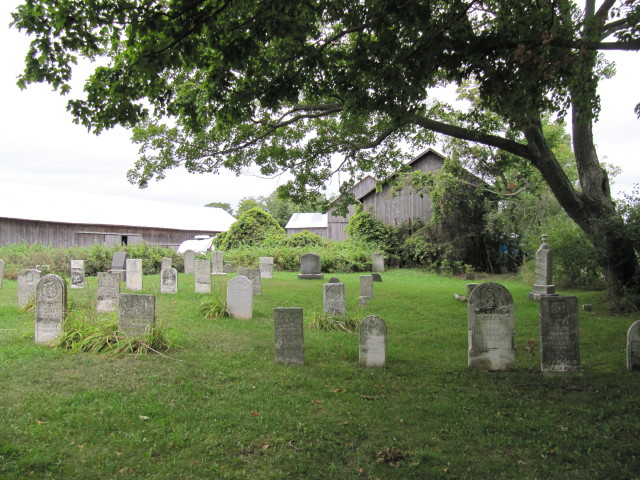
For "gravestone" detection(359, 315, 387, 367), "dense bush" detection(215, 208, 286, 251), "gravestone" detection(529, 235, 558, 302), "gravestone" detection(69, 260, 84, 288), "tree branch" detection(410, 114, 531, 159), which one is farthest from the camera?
"dense bush" detection(215, 208, 286, 251)

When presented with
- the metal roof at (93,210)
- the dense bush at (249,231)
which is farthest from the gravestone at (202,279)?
the metal roof at (93,210)

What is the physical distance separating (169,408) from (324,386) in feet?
6.67

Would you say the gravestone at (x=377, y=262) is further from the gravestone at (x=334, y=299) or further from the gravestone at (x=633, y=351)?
the gravestone at (x=633, y=351)

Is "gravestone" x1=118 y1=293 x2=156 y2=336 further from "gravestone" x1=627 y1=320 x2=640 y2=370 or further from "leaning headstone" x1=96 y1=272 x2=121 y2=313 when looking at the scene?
"gravestone" x1=627 y1=320 x2=640 y2=370

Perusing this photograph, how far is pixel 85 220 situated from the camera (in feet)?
101

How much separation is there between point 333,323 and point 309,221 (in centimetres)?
3706

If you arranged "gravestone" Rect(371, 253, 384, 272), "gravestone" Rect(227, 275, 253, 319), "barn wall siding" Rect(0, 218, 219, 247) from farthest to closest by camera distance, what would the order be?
"barn wall siding" Rect(0, 218, 219, 247)
"gravestone" Rect(371, 253, 384, 272)
"gravestone" Rect(227, 275, 253, 319)

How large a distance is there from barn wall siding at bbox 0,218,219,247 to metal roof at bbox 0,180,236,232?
0.46 m

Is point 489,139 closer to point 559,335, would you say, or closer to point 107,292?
point 559,335

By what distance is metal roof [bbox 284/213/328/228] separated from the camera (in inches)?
1795

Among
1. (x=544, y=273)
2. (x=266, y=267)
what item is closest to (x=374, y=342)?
(x=544, y=273)

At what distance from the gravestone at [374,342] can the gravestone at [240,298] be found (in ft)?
14.9

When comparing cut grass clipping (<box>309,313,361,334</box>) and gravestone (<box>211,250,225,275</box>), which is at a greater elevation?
gravestone (<box>211,250,225,275</box>)

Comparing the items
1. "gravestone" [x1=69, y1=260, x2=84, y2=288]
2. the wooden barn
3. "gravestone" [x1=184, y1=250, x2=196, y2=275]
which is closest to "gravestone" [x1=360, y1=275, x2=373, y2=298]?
"gravestone" [x1=69, y1=260, x2=84, y2=288]
